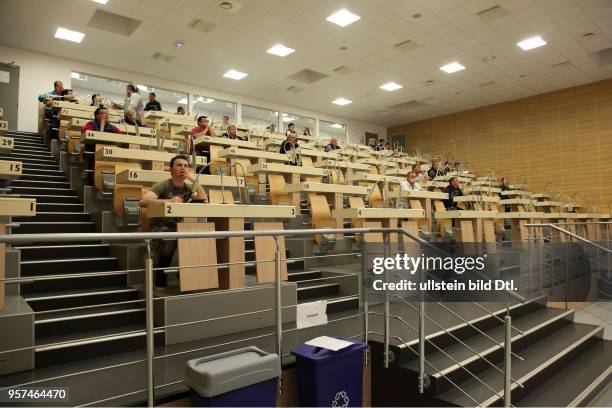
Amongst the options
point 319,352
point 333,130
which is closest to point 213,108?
point 333,130

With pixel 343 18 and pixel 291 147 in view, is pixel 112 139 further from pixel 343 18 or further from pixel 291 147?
pixel 343 18

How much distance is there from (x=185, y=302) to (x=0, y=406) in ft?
3.34

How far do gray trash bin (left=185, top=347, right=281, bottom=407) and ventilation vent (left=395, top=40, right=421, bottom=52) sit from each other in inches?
291

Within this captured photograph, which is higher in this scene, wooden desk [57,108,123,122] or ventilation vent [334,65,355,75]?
ventilation vent [334,65,355,75]

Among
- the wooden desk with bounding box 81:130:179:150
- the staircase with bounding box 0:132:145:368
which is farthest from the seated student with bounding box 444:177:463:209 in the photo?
the staircase with bounding box 0:132:145:368

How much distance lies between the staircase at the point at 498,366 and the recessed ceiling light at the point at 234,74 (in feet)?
25.2

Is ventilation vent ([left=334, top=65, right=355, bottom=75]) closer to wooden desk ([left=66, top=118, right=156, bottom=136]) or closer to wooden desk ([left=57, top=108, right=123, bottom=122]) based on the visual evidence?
wooden desk ([left=66, top=118, right=156, bottom=136])

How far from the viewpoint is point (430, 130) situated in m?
13.6

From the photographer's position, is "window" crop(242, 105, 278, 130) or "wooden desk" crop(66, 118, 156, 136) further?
"window" crop(242, 105, 278, 130)

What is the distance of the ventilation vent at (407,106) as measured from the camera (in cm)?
1201

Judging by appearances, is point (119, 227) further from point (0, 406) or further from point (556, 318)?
point (556, 318)

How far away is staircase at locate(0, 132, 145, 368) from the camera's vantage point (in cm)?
229

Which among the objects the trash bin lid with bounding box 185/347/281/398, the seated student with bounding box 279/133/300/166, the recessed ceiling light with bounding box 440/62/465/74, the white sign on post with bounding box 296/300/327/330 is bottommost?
the trash bin lid with bounding box 185/347/281/398

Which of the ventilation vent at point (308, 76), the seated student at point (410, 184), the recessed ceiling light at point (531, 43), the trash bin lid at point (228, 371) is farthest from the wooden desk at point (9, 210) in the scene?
the recessed ceiling light at point (531, 43)
